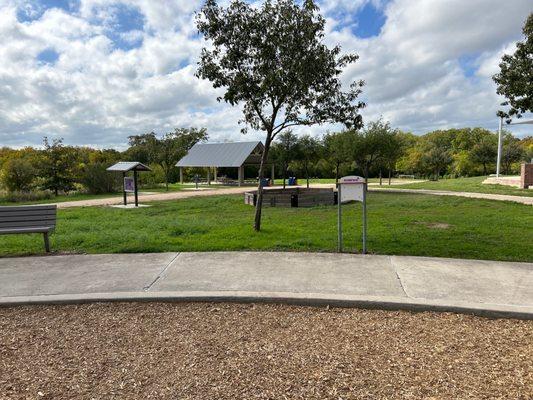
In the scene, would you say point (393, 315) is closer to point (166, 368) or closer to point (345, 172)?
point (166, 368)

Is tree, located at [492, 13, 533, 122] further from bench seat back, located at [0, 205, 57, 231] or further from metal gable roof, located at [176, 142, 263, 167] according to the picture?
metal gable roof, located at [176, 142, 263, 167]

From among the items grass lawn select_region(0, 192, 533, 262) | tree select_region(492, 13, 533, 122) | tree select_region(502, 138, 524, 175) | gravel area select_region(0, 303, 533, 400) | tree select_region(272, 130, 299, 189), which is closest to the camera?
gravel area select_region(0, 303, 533, 400)

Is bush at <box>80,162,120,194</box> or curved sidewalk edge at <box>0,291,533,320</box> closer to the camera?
curved sidewalk edge at <box>0,291,533,320</box>

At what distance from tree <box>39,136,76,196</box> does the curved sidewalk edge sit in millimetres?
22342

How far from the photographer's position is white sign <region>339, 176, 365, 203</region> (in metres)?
6.09

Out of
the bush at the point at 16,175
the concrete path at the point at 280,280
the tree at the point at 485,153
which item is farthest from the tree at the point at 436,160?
the concrete path at the point at 280,280

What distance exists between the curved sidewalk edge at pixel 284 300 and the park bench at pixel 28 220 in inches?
94.0

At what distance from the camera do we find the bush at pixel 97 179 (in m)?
25.5

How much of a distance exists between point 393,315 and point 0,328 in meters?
3.67

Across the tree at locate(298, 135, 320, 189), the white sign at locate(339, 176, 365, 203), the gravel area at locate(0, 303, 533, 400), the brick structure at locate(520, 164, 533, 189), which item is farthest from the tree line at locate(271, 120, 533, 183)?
the gravel area at locate(0, 303, 533, 400)

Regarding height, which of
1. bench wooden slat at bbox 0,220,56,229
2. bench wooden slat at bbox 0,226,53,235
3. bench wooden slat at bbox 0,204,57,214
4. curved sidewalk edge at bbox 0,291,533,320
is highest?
bench wooden slat at bbox 0,204,57,214

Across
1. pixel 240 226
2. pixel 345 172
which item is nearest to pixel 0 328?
pixel 240 226

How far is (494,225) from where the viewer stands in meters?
9.44

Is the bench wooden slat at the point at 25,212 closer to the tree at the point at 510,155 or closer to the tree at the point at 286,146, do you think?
the tree at the point at 286,146
